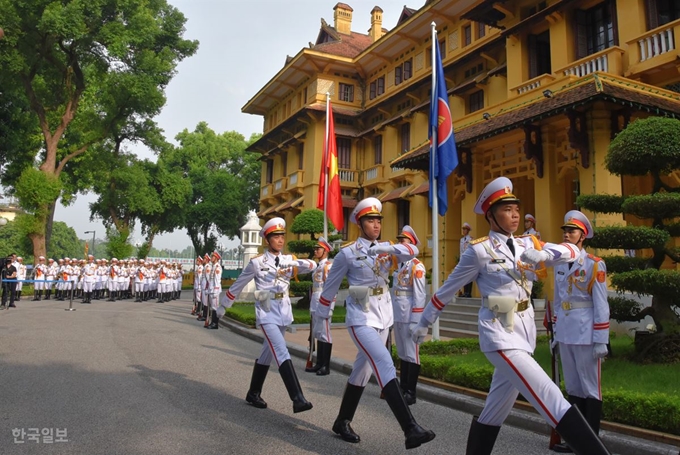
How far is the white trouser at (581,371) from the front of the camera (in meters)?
4.70

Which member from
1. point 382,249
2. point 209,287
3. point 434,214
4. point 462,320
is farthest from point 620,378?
point 209,287

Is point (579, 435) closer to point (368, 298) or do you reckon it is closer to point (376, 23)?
point (368, 298)

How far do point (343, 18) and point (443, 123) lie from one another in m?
26.0

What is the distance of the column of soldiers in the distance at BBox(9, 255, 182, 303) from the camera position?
86.6 ft

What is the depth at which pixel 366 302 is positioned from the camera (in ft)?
16.3

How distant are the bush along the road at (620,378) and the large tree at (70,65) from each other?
2601 centimetres

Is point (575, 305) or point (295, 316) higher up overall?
point (575, 305)

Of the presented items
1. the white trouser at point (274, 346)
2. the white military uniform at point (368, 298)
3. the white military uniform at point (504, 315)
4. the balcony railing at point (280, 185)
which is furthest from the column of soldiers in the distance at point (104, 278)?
the white military uniform at point (504, 315)

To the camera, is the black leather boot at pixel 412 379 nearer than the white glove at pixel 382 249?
No

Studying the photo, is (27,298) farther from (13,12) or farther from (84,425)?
(84,425)

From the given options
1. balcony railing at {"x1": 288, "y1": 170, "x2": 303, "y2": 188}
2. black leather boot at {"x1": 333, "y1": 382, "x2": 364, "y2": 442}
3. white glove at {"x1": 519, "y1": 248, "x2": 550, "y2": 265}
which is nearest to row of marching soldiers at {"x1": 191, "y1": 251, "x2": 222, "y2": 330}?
black leather boot at {"x1": 333, "y1": 382, "x2": 364, "y2": 442}

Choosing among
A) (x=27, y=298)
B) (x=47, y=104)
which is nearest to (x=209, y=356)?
(x=27, y=298)

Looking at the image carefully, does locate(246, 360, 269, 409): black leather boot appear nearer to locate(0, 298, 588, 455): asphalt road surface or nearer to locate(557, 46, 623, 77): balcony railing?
locate(0, 298, 588, 455): asphalt road surface

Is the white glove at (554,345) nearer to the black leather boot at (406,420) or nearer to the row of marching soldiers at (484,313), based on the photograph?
the row of marching soldiers at (484,313)
